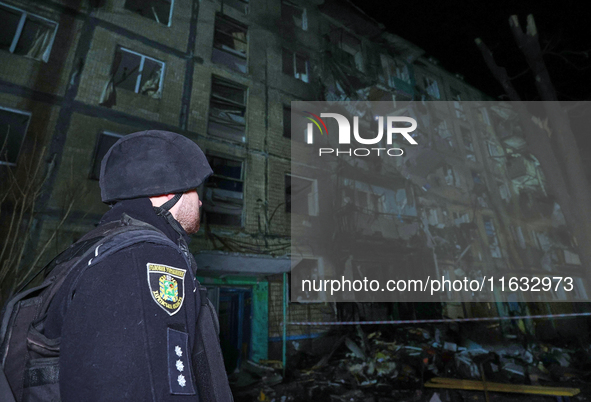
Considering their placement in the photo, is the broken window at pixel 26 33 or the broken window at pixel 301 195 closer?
the broken window at pixel 26 33

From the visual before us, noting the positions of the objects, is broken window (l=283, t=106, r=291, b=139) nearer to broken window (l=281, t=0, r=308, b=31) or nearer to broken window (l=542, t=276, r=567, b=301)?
broken window (l=281, t=0, r=308, b=31)

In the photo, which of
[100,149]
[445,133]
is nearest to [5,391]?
[100,149]

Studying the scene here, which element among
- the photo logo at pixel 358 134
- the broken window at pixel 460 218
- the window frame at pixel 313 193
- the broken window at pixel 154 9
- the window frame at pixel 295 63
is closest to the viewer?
the broken window at pixel 154 9

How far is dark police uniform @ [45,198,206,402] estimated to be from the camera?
852mm

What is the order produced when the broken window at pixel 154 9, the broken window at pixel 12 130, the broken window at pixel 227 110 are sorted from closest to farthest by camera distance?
the broken window at pixel 12 130, the broken window at pixel 154 9, the broken window at pixel 227 110

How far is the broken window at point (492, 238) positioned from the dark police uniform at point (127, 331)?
17.4m

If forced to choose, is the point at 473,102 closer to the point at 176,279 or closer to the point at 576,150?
the point at 576,150

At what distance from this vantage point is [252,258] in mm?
7406

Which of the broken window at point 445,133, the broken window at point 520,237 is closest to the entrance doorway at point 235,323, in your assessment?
the broken window at point 445,133

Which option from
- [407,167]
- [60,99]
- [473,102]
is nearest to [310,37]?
[407,167]

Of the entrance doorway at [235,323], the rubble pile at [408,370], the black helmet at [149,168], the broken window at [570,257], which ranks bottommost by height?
the rubble pile at [408,370]

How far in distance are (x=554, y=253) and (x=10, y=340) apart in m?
24.1

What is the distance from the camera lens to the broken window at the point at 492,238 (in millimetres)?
14938

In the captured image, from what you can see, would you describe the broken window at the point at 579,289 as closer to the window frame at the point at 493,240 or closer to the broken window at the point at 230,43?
the window frame at the point at 493,240
